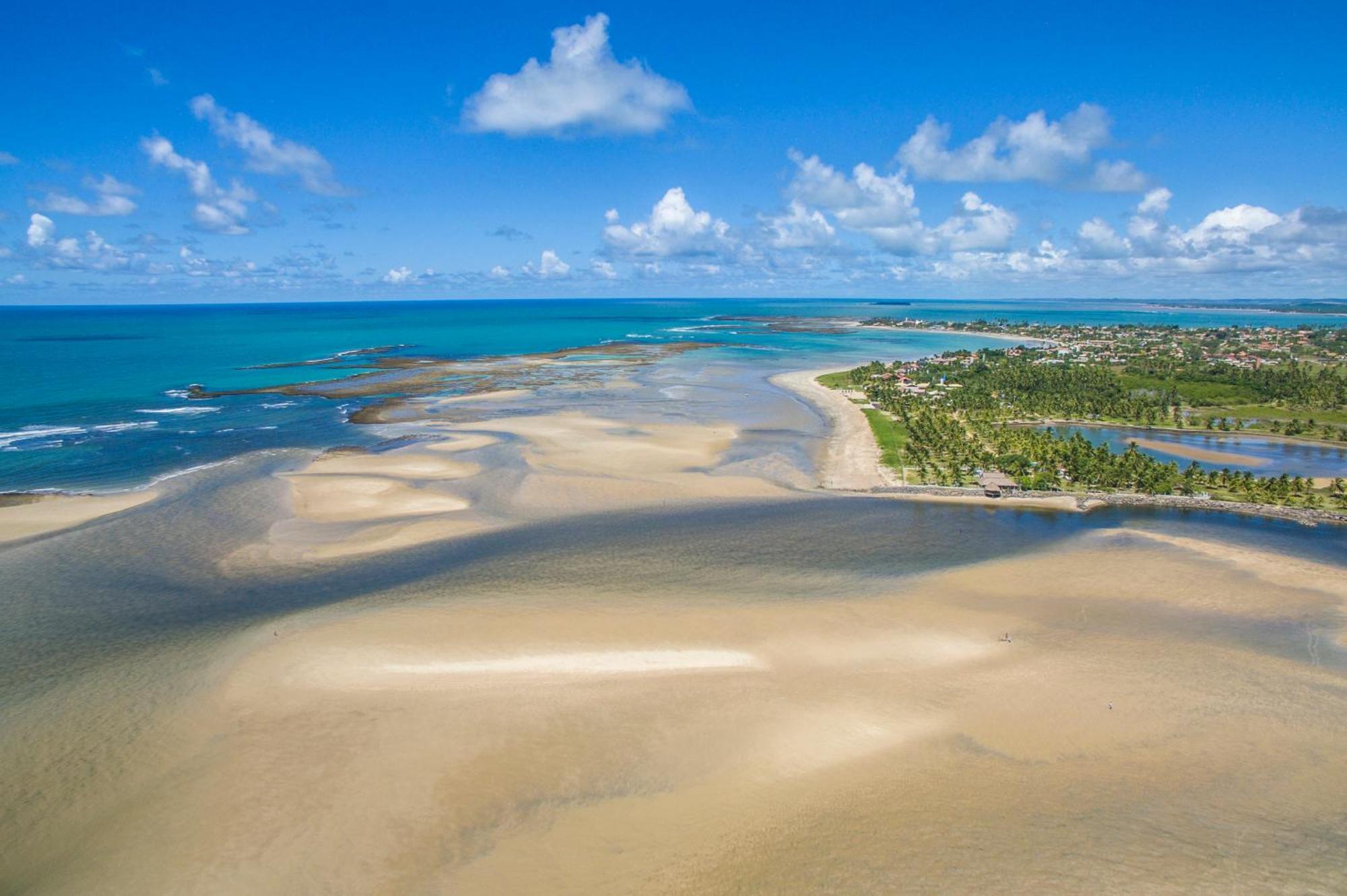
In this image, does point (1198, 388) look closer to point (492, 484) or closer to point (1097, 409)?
point (1097, 409)

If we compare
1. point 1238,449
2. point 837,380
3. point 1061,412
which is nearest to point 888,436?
point 1061,412

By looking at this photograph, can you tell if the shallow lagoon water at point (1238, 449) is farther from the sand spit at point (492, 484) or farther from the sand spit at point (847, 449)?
the sand spit at point (492, 484)

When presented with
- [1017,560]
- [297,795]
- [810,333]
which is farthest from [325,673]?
[810,333]

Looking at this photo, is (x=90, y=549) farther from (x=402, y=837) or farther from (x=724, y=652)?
(x=724, y=652)

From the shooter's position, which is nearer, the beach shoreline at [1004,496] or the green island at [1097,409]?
the beach shoreline at [1004,496]

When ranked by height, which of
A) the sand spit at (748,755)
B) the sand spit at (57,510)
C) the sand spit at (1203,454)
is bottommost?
Answer: the sand spit at (748,755)

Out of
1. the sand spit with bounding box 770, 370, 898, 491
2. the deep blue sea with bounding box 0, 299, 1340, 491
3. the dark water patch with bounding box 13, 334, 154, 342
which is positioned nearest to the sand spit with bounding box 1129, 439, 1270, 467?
the sand spit with bounding box 770, 370, 898, 491

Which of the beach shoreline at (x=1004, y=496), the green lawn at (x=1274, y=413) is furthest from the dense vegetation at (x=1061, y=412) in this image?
the green lawn at (x=1274, y=413)
